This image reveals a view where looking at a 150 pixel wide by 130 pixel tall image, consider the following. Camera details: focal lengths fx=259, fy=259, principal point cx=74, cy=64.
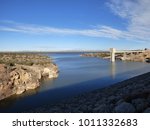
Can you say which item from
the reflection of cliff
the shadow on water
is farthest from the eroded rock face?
the shadow on water

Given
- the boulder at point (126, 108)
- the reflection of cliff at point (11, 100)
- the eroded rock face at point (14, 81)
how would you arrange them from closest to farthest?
the boulder at point (126, 108) → the reflection of cliff at point (11, 100) → the eroded rock face at point (14, 81)

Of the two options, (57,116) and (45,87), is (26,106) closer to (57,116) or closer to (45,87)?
(45,87)

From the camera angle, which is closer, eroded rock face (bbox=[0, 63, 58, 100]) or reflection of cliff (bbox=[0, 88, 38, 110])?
reflection of cliff (bbox=[0, 88, 38, 110])

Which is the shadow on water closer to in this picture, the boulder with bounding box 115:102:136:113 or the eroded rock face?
the eroded rock face


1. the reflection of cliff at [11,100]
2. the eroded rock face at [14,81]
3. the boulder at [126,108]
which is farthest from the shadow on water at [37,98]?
the boulder at [126,108]

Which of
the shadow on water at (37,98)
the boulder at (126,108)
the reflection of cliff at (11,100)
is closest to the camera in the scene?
the boulder at (126,108)

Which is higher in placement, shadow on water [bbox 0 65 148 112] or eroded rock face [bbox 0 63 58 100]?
eroded rock face [bbox 0 63 58 100]

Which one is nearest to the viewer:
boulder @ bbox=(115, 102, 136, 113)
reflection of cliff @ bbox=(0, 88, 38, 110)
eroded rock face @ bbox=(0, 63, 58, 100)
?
boulder @ bbox=(115, 102, 136, 113)

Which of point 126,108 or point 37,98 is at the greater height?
point 126,108

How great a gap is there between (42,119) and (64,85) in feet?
53.5

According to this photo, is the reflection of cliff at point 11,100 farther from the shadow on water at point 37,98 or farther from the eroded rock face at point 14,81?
the eroded rock face at point 14,81

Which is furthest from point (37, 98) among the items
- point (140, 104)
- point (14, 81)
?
point (140, 104)

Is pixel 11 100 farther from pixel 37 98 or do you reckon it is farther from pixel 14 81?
pixel 14 81

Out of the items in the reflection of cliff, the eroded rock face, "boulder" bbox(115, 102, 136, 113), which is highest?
"boulder" bbox(115, 102, 136, 113)
